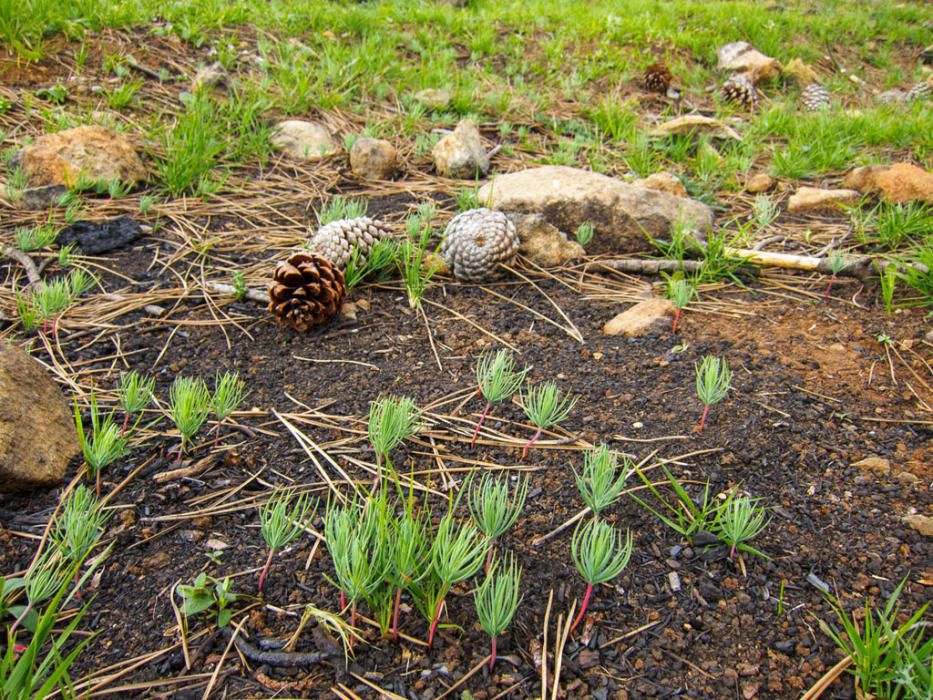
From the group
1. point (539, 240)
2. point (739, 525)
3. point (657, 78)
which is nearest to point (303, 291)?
point (539, 240)

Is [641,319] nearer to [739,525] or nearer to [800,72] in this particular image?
[739,525]

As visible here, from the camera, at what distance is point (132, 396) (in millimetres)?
1913

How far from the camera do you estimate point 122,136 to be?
3.62 meters

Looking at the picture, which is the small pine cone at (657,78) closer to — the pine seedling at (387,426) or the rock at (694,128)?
the rock at (694,128)

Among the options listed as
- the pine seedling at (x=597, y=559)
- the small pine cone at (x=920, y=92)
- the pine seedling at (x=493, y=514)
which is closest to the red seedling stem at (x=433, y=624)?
the pine seedling at (x=493, y=514)

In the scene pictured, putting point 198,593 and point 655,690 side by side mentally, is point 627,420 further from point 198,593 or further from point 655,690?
point 198,593

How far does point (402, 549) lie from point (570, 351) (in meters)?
1.25

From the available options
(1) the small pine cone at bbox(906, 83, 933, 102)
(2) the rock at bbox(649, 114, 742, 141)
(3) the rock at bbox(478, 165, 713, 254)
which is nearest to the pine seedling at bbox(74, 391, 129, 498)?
(3) the rock at bbox(478, 165, 713, 254)

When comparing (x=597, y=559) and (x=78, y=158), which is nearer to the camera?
(x=597, y=559)

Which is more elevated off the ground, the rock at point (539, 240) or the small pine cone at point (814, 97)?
the rock at point (539, 240)

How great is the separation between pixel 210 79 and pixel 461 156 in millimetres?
1889

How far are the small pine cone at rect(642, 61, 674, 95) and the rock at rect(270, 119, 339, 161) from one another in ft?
10.1

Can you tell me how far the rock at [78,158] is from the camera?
3375mm

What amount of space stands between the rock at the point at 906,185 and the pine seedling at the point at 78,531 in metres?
3.85
